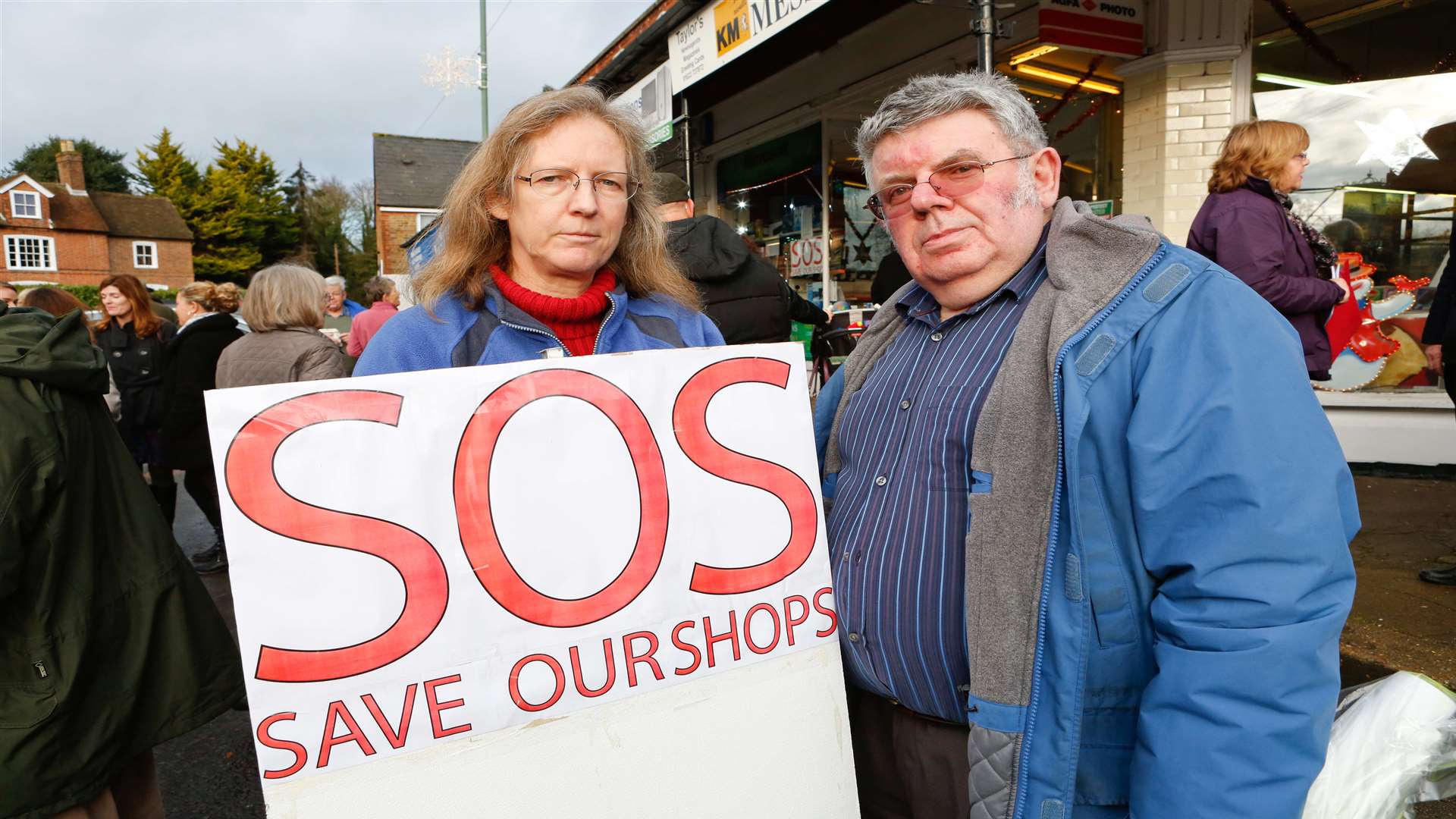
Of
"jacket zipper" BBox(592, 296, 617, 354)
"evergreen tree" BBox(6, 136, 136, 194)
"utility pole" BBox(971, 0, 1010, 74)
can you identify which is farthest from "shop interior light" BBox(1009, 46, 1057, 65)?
"evergreen tree" BBox(6, 136, 136, 194)

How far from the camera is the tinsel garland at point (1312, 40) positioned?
5.36 meters

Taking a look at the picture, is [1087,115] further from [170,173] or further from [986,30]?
[170,173]

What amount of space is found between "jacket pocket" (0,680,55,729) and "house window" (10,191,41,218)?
2287 inches

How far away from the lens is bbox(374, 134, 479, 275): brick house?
3891 cm


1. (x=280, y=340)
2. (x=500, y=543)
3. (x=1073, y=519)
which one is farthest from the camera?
(x=280, y=340)

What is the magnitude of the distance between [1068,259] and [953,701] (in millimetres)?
832

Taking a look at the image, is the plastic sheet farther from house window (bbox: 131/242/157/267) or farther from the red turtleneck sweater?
house window (bbox: 131/242/157/267)

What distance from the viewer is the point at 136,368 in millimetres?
5547

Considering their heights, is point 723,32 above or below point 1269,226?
above

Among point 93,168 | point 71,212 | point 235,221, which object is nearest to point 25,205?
point 71,212

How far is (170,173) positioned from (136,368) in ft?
211

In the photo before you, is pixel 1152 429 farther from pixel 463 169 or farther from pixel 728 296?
pixel 728 296

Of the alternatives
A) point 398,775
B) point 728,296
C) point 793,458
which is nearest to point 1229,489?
point 793,458

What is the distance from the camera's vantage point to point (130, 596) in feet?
7.01
